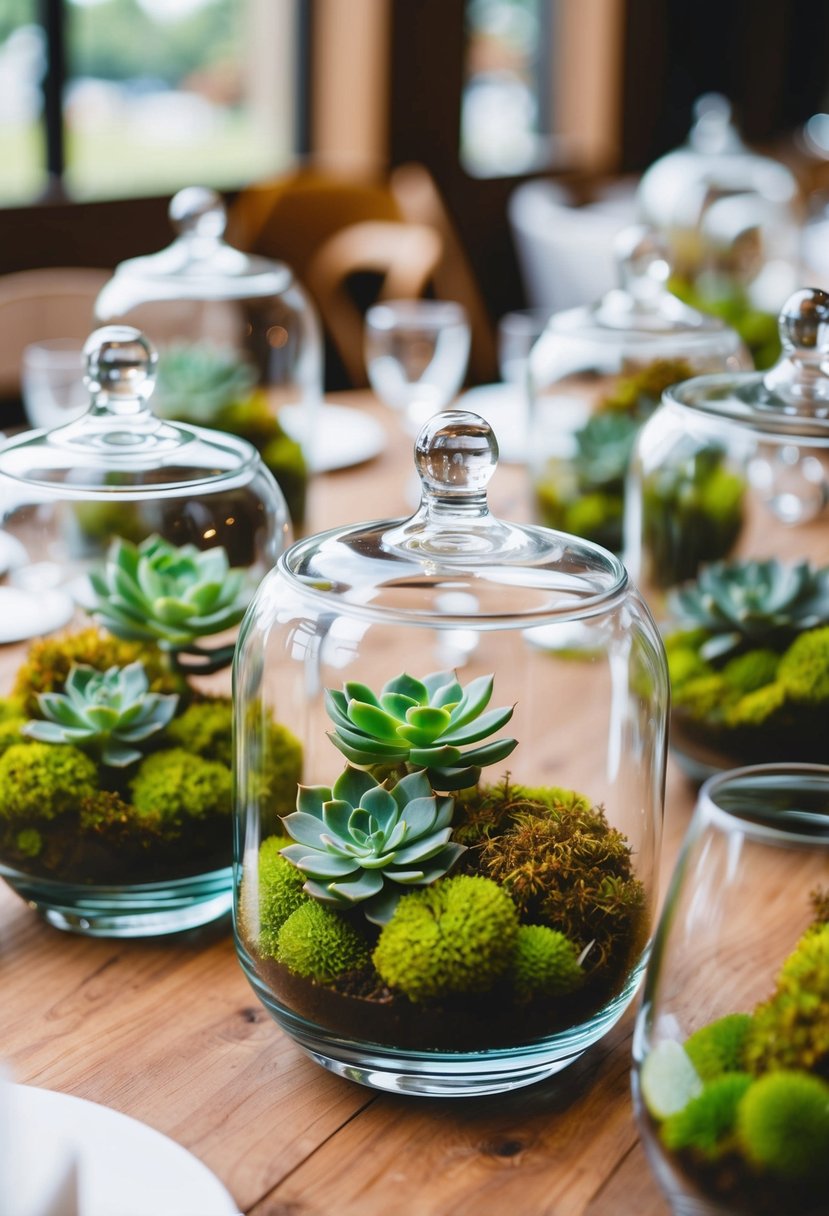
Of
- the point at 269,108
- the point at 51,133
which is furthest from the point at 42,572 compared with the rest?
the point at 269,108

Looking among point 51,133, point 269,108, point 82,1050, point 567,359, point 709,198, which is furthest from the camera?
point 269,108

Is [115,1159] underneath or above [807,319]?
underneath

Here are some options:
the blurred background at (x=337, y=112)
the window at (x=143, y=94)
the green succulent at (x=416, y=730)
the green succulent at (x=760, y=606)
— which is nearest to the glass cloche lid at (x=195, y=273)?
the green succulent at (x=760, y=606)

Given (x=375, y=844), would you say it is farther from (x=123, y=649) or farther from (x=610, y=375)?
(x=610, y=375)

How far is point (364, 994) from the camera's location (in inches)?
23.3

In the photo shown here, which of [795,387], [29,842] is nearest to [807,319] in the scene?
[795,387]

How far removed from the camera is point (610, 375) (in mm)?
1294

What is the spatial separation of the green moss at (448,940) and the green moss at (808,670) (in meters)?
0.36

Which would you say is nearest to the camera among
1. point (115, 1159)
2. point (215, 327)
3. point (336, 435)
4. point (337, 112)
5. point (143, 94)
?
point (115, 1159)

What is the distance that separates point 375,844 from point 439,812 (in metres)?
0.03

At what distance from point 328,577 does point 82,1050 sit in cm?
25

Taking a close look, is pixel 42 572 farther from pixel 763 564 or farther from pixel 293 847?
pixel 763 564

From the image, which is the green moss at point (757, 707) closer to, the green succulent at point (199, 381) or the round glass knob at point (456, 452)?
the round glass knob at point (456, 452)

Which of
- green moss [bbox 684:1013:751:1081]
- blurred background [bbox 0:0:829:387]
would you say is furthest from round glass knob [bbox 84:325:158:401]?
blurred background [bbox 0:0:829:387]
